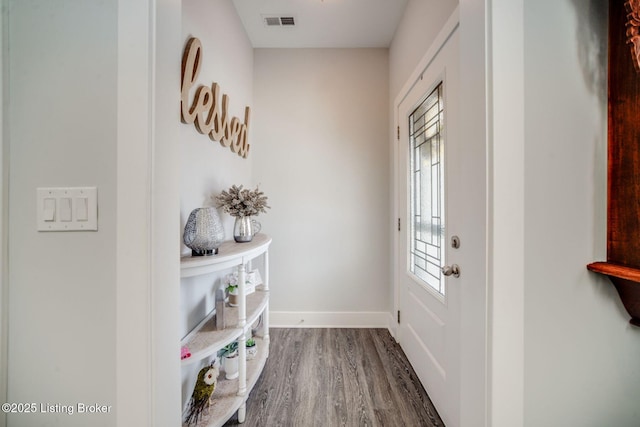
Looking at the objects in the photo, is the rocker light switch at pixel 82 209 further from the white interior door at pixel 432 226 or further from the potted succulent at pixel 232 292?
the white interior door at pixel 432 226

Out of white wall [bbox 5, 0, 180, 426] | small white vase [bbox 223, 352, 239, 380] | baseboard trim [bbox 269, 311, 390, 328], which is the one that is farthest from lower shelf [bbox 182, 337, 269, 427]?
baseboard trim [bbox 269, 311, 390, 328]

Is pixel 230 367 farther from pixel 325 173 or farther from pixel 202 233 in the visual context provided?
pixel 325 173

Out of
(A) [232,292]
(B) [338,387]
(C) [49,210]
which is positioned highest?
(C) [49,210]

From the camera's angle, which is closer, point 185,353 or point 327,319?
point 185,353

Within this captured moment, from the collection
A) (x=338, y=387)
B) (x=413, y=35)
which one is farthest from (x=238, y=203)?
(x=413, y=35)

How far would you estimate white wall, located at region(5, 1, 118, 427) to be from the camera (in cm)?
70

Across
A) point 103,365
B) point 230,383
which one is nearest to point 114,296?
point 103,365

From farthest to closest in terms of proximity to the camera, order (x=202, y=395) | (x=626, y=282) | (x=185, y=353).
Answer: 1. (x=202, y=395)
2. (x=185, y=353)
3. (x=626, y=282)

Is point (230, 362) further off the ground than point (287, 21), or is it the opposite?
point (287, 21)

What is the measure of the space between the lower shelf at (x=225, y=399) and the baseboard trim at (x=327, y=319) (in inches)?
29.7

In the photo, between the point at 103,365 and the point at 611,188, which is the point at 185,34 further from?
the point at 611,188

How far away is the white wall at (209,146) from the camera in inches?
48.9

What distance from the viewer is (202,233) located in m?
1.10

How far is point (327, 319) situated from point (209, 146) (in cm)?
180
